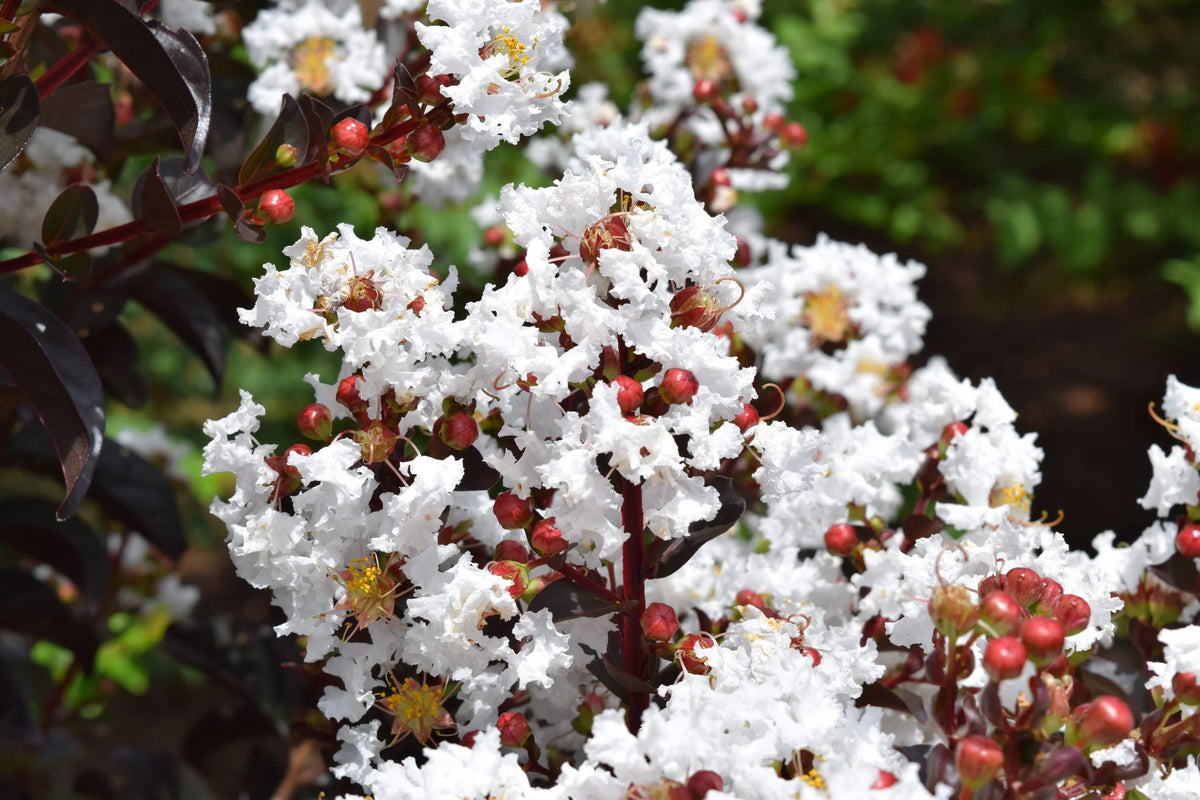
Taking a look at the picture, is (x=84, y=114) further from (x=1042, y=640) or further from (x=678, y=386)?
(x=1042, y=640)

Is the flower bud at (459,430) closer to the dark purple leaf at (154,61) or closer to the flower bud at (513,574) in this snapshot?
the flower bud at (513,574)

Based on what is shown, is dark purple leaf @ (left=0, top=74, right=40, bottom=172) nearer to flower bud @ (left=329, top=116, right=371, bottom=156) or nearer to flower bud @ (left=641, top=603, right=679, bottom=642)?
flower bud @ (left=329, top=116, right=371, bottom=156)

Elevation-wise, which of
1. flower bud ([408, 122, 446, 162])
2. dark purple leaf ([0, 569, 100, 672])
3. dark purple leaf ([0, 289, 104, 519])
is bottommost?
dark purple leaf ([0, 569, 100, 672])

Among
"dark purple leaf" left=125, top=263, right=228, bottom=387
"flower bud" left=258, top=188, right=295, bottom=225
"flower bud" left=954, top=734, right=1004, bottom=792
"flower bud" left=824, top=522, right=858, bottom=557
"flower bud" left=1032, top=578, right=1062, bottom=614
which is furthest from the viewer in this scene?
"dark purple leaf" left=125, top=263, right=228, bottom=387

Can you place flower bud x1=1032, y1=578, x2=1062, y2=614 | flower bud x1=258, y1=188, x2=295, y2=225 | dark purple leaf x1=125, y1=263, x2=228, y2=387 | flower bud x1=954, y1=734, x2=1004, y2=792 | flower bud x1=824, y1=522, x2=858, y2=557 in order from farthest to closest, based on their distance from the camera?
dark purple leaf x1=125, y1=263, x2=228, y2=387, flower bud x1=824, y1=522, x2=858, y2=557, flower bud x1=258, y1=188, x2=295, y2=225, flower bud x1=1032, y1=578, x2=1062, y2=614, flower bud x1=954, y1=734, x2=1004, y2=792

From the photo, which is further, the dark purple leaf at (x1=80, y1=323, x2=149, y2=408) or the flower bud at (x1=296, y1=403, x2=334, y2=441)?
the dark purple leaf at (x1=80, y1=323, x2=149, y2=408)

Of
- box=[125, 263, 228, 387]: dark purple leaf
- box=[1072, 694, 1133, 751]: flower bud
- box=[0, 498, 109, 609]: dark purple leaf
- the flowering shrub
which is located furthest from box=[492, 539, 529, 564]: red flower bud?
box=[0, 498, 109, 609]: dark purple leaf
